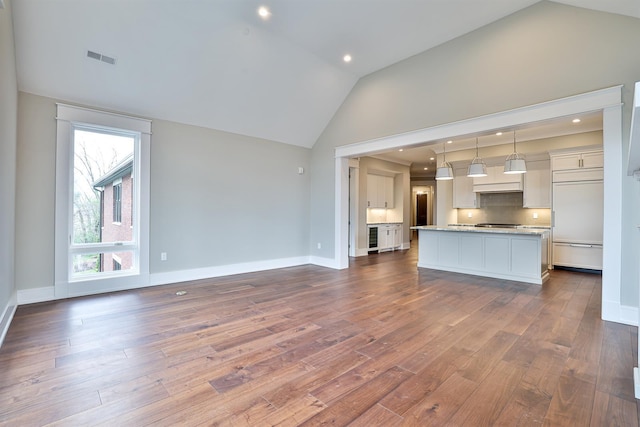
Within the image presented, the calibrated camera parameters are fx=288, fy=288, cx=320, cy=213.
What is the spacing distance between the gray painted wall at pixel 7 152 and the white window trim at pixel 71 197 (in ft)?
1.53

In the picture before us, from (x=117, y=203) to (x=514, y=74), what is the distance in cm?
591

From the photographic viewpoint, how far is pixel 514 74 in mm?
3756

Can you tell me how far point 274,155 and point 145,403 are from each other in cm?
493

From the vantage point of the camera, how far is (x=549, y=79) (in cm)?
350

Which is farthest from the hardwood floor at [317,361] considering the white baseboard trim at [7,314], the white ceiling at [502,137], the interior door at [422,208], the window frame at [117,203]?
the interior door at [422,208]

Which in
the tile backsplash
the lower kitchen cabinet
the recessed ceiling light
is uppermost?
the recessed ceiling light

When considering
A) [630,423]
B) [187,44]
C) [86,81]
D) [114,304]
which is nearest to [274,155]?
[187,44]

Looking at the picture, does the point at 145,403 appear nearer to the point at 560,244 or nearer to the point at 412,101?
A: the point at 412,101

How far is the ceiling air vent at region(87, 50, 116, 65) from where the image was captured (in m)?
3.52

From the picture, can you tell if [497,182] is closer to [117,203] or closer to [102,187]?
[117,203]

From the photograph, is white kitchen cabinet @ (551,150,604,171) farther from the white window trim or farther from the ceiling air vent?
the ceiling air vent

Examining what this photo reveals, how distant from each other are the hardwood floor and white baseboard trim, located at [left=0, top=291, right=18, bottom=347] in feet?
0.25

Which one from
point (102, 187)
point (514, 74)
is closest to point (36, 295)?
point (102, 187)

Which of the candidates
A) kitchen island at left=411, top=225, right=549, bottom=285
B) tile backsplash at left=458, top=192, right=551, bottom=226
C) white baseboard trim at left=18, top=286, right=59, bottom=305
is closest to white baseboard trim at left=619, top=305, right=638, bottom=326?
kitchen island at left=411, top=225, right=549, bottom=285
